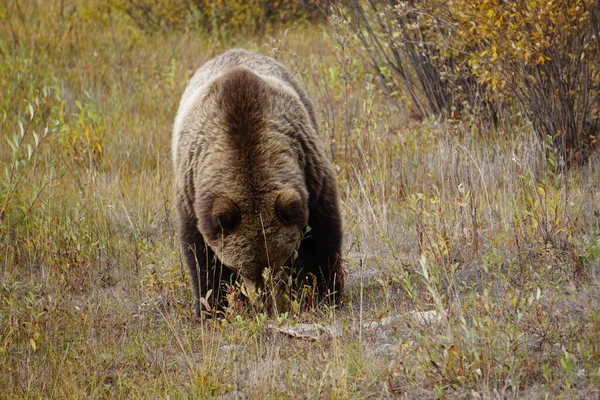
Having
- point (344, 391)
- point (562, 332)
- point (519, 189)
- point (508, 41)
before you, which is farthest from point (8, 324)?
point (508, 41)

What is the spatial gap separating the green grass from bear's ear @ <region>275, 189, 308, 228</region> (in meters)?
0.68

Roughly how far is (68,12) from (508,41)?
28.0 ft

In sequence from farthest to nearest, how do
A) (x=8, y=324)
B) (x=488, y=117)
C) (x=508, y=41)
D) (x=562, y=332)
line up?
(x=488, y=117) < (x=508, y=41) < (x=8, y=324) < (x=562, y=332)

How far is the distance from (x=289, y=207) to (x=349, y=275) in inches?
59.2

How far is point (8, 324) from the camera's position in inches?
211

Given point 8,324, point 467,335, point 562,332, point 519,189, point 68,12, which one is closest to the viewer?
point 467,335

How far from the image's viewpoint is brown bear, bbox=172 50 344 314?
5.21 metres

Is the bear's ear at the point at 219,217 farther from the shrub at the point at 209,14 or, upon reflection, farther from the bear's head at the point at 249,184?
the shrub at the point at 209,14

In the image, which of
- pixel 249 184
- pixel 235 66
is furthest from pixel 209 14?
pixel 249 184

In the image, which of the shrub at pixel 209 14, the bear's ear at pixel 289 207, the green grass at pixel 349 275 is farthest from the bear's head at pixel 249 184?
the shrub at pixel 209 14

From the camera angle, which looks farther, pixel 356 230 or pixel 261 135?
pixel 356 230

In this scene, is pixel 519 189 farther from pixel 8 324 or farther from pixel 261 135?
pixel 8 324

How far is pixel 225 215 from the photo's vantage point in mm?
5094

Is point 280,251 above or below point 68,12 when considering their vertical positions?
below
